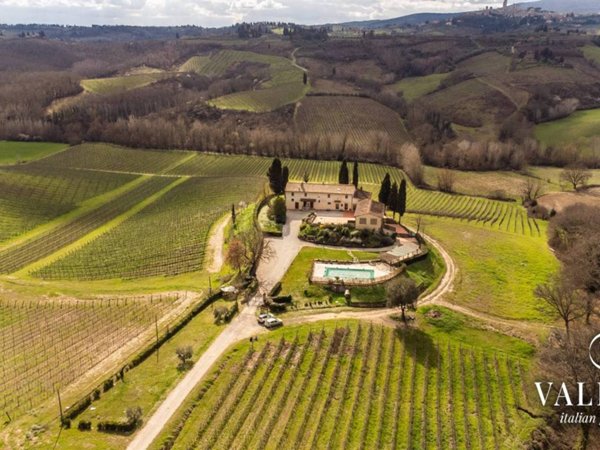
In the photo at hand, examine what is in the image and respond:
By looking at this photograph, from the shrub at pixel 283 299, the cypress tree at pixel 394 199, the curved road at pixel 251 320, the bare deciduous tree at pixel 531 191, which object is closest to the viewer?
the curved road at pixel 251 320

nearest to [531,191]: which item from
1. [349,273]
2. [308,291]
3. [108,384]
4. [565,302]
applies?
[565,302]

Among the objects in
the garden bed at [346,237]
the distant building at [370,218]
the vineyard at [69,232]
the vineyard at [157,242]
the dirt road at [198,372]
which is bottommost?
the vineyard at [69,232]

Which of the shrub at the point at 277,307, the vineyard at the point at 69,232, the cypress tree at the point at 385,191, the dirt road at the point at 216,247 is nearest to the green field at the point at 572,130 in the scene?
the cypress tree at the point at 385,191

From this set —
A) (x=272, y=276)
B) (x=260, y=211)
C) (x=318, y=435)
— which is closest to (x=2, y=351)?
(x=272, y=276)

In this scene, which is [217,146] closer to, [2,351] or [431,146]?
[431,146]

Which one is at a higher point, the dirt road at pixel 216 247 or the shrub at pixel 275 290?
the shrub at pixel 275 290

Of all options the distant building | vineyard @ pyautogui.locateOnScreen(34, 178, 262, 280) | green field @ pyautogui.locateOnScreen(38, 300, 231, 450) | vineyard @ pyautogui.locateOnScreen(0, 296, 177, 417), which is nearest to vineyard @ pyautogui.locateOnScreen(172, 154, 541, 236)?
vineyard @ pyautogui.locateOnScreen(34, 178, 262, 280)

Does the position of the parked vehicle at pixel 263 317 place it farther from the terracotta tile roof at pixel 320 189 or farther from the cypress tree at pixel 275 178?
the cypress tree at pixel 275 178
